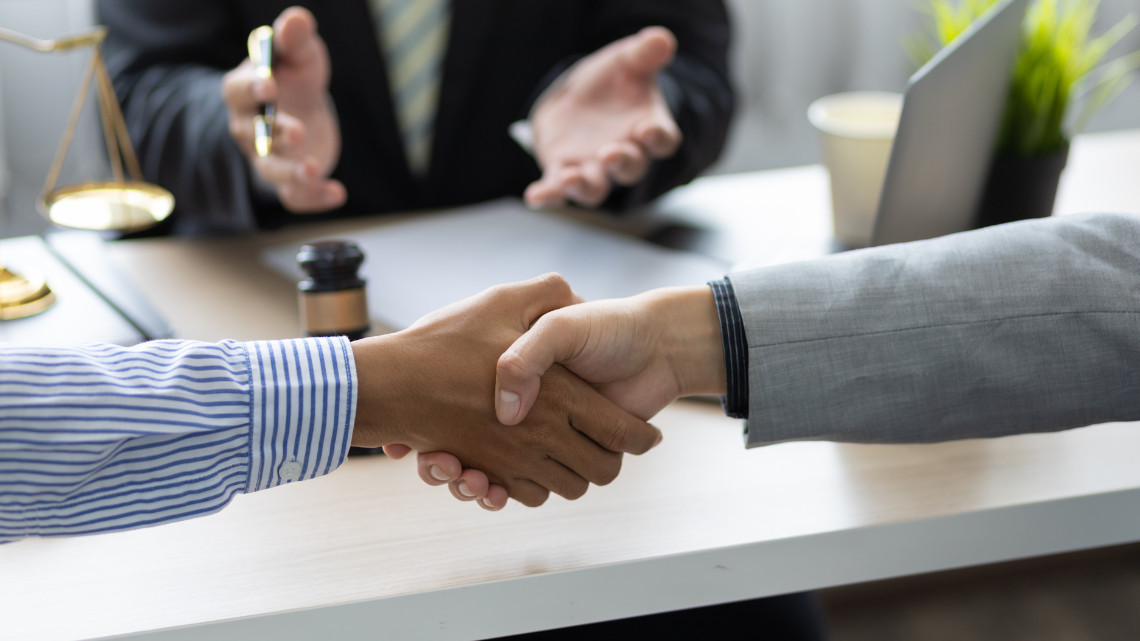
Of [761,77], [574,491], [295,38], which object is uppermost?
[295,38]

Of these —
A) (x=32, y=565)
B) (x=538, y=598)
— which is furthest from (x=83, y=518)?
(x=538, y=598)

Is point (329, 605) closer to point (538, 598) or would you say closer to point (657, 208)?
point (538, 598)

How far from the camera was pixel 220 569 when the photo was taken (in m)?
0.62

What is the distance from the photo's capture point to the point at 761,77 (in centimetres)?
264

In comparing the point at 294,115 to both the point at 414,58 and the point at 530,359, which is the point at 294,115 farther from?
the point at 530,359

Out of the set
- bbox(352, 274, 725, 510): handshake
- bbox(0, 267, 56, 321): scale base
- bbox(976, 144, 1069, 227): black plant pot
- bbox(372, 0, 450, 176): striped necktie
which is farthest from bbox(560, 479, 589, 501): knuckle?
bbox(372, 0, 450, 176): striped necktie

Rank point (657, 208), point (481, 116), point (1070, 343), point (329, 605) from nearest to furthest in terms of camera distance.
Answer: point (329, 605)
point (1070, 343)
point (657, 208)
point (481, 116)

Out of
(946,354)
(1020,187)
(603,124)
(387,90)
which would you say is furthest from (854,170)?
(387,90)

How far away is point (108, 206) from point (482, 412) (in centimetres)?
49

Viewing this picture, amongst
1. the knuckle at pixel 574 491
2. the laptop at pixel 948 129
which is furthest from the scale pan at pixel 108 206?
the laptop at pixel 948 129

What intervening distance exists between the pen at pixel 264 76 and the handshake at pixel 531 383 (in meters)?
0.34

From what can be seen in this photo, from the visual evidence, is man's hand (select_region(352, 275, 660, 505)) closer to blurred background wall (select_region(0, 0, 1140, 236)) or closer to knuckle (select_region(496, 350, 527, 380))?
knuckle (select_region(496, 350, 527, 380))

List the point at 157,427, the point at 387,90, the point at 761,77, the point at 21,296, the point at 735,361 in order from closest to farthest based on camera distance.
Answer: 1. the point at 157,427
2. the point at 735,361
3. the point at 21,296
4. the point at 387,90
5. the point at 761,77

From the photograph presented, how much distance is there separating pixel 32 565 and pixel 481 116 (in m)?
1.06
